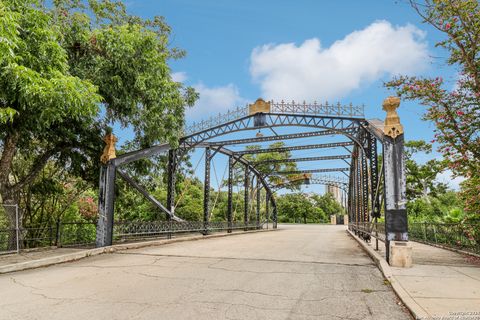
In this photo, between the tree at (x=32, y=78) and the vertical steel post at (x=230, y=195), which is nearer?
the tree at (x=32, y=78)

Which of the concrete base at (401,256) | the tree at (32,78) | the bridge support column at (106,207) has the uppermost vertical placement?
the tree at (32,78)

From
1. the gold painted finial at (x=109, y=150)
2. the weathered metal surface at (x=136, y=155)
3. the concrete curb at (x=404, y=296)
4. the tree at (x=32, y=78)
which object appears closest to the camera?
the concrete curb at (x=404, y=296)

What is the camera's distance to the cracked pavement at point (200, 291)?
4562 mm

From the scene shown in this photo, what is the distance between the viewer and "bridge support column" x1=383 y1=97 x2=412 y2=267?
8.06 m

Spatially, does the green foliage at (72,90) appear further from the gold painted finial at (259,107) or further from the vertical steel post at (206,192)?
the vertical steel post at (206,192)

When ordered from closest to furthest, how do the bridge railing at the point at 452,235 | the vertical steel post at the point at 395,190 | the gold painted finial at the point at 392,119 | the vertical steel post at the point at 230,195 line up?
the vertical steel post at the point at 395,190
the gold painted finial at the point at 392,119
the bridge railing at the point at 452,235
the vertical steel post at the point at 230,195

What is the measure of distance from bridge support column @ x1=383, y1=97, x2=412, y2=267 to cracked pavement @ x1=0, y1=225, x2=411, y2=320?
0.79 metres

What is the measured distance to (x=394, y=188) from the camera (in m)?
8.45

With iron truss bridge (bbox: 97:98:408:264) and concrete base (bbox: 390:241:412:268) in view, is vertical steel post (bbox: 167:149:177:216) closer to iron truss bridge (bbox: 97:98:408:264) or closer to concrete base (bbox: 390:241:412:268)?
iron truss bridge (bbox: 97:98:408:264)

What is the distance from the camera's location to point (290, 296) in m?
5.46

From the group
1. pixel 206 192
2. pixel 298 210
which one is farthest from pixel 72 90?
pixel 298 210

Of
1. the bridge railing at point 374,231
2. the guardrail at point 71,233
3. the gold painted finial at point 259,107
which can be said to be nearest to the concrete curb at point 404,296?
the bridge railing at point 374,231

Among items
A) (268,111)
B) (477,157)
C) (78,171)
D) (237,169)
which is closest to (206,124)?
(268,111)

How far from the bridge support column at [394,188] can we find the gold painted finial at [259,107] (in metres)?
10.9
